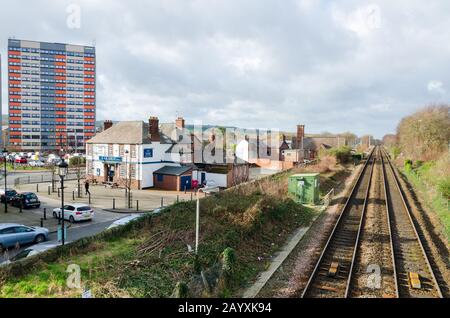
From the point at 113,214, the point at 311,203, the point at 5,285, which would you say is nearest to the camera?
the point at 5,285

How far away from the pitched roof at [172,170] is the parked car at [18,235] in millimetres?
19000

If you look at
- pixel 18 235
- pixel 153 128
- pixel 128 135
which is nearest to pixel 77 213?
pixel 18 235

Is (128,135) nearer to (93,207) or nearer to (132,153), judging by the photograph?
(132,153)

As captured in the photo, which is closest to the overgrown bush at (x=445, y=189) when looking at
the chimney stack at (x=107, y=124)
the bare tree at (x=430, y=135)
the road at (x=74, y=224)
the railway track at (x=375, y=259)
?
the railway track at (x=375, y=259)

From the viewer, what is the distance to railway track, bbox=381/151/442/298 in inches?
425

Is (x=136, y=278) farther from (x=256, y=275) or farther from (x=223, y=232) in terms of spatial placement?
(x=223, y=232)

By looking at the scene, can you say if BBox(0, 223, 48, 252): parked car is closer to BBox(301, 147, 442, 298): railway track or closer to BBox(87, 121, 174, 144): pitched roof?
BBox(301, 147, 442, 298): railway track

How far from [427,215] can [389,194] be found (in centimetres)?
870

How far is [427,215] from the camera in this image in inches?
877

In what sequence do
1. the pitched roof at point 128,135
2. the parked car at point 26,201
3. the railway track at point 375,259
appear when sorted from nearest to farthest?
the railway track at point 375,259
the parked car at point 26,201
the pitched roof at point 128,135

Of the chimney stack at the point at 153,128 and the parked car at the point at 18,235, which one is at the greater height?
the chimney stack at the point at 153,128

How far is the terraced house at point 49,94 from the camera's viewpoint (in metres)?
106

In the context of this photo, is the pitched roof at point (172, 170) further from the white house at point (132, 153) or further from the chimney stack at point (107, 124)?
the chimney stack at point (107, 124)
